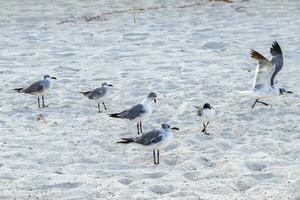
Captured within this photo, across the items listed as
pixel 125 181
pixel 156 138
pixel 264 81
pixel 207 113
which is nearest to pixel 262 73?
pixel 264 81

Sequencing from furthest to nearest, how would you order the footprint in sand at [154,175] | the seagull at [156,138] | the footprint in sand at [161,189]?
1. the seagull at [156,138]
2. the footprint in sand at [154,175]
3. the footprint in sand at [161,189]

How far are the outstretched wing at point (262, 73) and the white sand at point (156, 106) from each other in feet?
1.19

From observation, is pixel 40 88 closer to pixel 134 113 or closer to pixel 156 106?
pixel 156 106

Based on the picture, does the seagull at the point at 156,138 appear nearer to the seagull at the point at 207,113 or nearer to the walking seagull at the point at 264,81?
the seagull at the point at 207,113

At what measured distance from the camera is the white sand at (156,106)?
24.7ft

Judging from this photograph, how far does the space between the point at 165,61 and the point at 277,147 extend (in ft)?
16.5

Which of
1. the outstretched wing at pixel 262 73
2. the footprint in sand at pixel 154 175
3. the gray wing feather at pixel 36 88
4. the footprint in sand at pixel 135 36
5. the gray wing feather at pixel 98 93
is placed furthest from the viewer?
the footprint in sand at pixel 135 36

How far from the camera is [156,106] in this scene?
10.8 metres

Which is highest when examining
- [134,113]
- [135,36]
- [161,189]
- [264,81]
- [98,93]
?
[135,36]

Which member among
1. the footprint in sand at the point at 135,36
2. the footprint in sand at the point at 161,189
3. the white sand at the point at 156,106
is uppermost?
the footprint in sand at the point at 135,36

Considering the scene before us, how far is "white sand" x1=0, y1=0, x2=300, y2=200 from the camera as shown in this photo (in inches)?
297

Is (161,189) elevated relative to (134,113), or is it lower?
lower

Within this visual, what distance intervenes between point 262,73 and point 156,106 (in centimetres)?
180

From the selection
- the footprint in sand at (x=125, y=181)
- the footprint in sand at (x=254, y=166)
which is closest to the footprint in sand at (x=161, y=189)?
the footprint in sand at (x=125, y=181)
